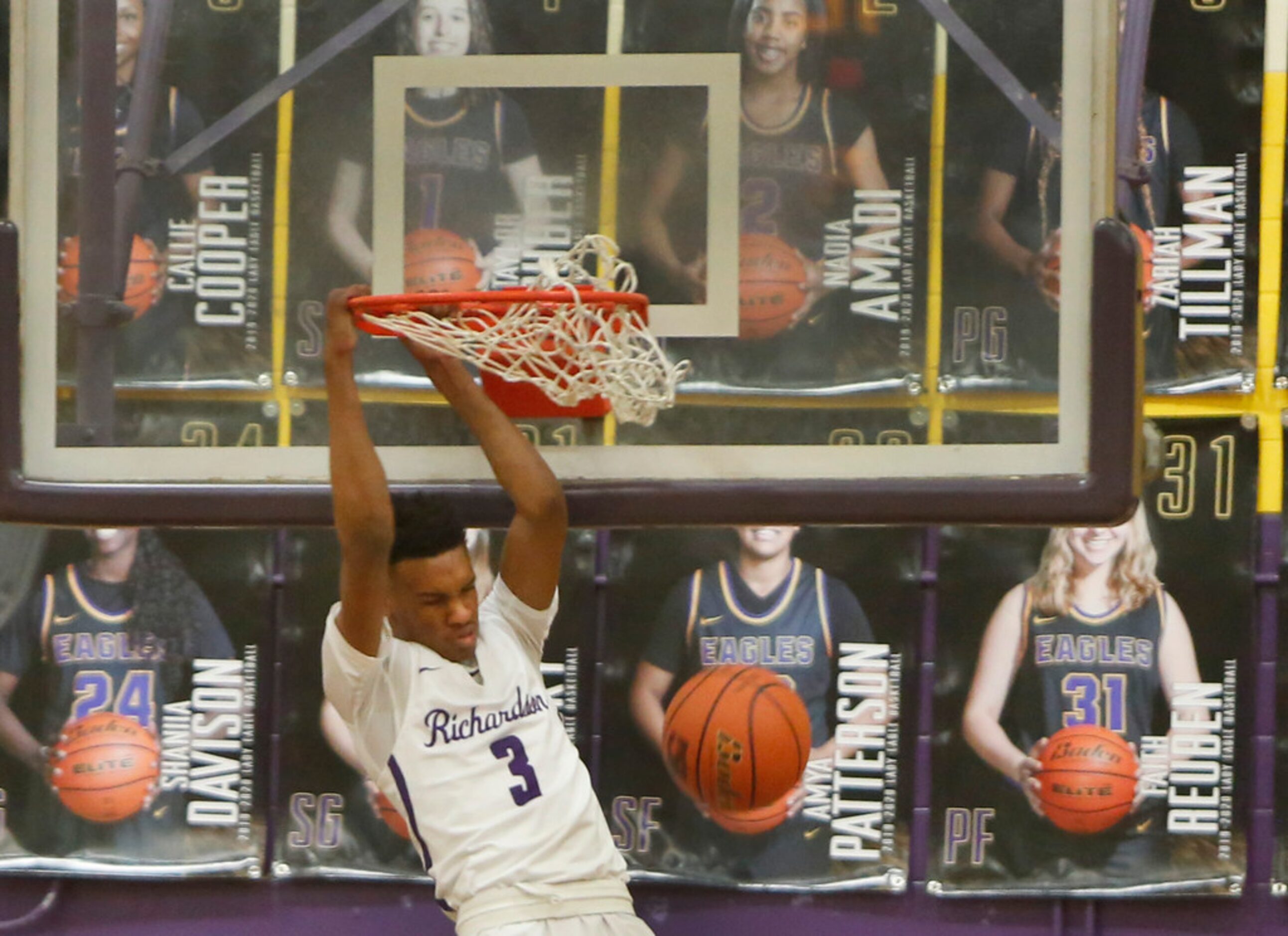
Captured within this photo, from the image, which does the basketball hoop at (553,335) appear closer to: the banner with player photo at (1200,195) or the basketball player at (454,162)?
the basketball player at (454,162)

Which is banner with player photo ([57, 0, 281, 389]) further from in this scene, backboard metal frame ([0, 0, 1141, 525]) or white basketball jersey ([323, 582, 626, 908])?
white basketball jersey ([323, 582, 626, 908])

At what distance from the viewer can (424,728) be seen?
9.16ft

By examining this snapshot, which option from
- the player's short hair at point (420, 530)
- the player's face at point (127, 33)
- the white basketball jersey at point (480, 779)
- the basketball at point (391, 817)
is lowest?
the basketball at point (391, 817)

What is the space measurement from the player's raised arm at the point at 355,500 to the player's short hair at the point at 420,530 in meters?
0.09

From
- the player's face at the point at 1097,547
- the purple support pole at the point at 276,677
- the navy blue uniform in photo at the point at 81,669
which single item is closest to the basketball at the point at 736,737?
the player's face at the point at 1097,547

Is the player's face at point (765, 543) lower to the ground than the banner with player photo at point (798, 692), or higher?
higher

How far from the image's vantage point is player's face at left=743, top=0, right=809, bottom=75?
9.46 ft

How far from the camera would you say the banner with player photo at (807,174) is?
9.45 feet

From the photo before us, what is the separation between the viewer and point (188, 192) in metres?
2.94

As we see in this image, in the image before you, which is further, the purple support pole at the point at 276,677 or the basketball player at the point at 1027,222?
the purple support pole at the point at 276,677

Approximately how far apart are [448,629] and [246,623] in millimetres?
2361

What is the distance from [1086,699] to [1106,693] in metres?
0.06

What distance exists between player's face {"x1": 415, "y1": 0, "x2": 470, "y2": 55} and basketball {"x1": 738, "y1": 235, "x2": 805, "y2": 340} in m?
0.61

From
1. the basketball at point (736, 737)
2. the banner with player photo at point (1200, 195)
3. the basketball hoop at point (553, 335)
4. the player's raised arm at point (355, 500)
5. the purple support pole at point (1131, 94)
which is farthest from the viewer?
the banner with player photo at point (1200, 195)
